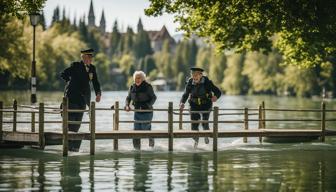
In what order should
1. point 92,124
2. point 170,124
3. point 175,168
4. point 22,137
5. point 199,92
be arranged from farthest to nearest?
point 199,92, point 170,124, point 22,137, point 92,124, point 175,168

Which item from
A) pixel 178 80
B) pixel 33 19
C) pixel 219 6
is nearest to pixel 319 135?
pixel 219 6

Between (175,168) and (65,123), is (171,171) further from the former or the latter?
(65,123)

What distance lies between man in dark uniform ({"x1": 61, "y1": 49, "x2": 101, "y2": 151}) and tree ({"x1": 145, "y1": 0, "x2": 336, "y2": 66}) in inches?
414

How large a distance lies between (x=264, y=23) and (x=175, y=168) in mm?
15063

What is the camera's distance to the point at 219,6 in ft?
103

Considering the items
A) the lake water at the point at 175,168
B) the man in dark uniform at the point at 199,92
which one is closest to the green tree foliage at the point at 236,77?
the lake water at the point at 175,168

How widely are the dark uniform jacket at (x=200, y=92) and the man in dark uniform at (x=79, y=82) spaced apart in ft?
10.0

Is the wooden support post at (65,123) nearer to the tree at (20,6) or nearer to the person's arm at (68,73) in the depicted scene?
the person's arm at (68,73)

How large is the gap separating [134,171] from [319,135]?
974cm

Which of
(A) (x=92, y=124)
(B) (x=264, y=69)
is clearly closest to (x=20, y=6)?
(A) (x=92, y=124)

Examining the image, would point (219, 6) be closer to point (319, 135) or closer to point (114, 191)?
point (319, 135)

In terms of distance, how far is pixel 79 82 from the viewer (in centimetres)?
2152

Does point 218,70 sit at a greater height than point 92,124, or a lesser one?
greater

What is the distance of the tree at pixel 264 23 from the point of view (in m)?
30.2
